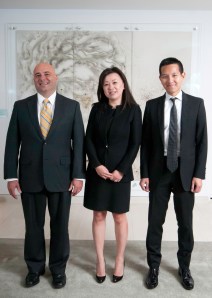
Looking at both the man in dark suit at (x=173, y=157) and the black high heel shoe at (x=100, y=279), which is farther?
the black high heel shoe at (x=100, y=279)

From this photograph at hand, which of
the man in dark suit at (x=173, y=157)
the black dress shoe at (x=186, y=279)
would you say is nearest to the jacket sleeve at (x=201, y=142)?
the man in dark suit at (x=173, y=157)

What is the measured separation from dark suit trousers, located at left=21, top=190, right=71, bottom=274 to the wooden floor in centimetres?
98

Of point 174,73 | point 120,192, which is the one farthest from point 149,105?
point 120,192

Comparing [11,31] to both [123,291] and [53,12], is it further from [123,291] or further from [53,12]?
[123,291]

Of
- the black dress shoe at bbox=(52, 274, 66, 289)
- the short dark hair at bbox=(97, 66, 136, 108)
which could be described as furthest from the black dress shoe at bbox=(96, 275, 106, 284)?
the short dark hair at bbox=(97, 66, 136, 108)

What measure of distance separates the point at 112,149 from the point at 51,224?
0.73m

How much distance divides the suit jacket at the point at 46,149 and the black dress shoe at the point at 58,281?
0.65 m

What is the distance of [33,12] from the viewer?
4.36m

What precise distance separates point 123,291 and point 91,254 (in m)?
0.70

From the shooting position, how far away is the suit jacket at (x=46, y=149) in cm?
214

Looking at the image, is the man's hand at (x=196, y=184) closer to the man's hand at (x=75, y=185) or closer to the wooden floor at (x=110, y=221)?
the man's hand at (x=75, y=185)

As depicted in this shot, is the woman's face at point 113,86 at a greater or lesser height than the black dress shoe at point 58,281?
greater

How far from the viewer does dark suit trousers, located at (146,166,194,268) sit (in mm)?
2197

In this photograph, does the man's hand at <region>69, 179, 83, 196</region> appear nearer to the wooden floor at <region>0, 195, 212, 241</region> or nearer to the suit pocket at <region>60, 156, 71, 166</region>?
the suit pocket at <region>60, 156, 71, 166</region>
